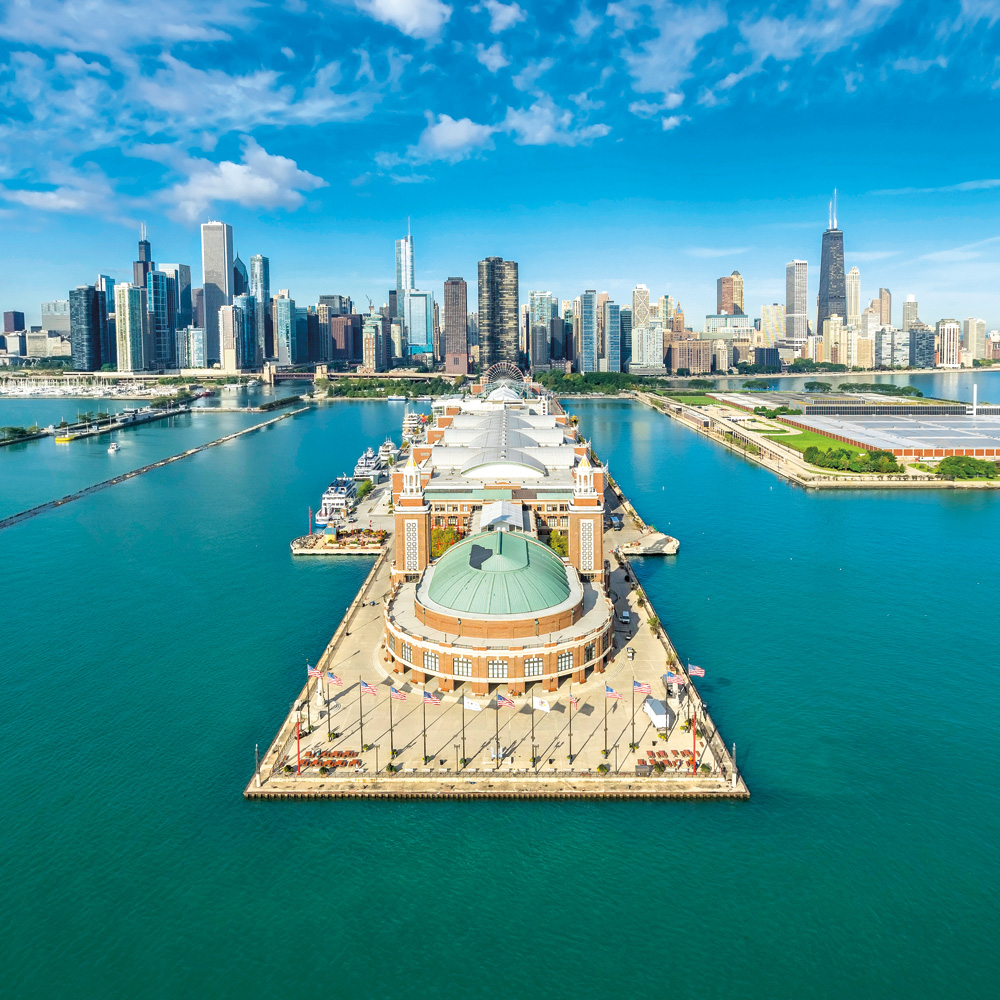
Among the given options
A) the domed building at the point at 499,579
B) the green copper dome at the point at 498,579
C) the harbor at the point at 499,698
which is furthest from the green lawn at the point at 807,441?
the green copper dome at the point at 498,579

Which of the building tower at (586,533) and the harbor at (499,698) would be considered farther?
the building tower at (586,533)

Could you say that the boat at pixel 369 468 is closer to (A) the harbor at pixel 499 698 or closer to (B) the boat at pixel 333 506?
(B) the boat at pixel 333 506

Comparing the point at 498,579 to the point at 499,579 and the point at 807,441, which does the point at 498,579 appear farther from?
the point at 807,441

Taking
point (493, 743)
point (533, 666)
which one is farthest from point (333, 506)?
point (493, 743)

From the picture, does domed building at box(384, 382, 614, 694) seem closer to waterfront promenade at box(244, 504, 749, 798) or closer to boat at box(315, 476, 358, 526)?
waterfront promenade at box(244, 504, 749, 798)

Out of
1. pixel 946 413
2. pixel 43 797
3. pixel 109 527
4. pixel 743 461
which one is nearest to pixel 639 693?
pixel 43 797

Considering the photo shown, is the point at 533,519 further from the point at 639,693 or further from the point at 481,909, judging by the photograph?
the point at 481,909
